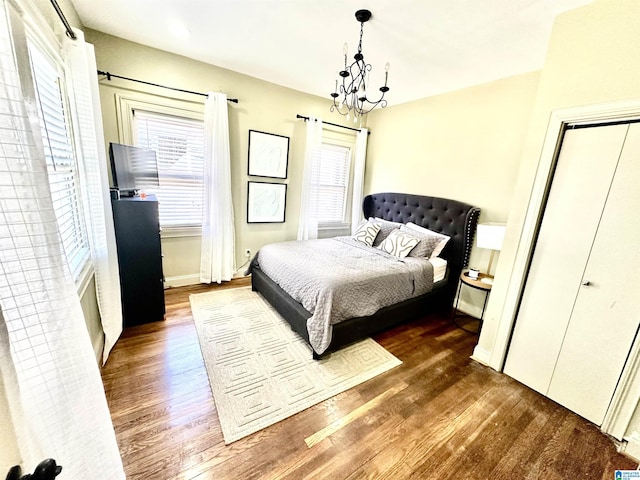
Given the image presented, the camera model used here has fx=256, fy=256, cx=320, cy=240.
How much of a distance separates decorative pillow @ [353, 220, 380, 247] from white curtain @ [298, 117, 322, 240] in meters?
0.77

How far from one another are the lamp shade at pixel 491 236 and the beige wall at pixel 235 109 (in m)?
2.47

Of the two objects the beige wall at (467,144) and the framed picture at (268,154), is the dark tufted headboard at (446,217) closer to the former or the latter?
the beige wall at (467,144)

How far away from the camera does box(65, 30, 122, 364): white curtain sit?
70.9 inches

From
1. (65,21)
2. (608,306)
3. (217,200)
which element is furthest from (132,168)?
(608,306)

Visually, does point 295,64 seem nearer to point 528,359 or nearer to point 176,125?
point 176,125

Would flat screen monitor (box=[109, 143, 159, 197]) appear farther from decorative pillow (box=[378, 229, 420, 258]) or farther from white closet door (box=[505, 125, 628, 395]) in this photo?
white closet door (box=[505, 125, 628, 395])

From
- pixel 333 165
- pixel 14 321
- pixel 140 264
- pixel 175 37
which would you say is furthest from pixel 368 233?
pixel 14 321

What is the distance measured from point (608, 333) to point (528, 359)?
55 centimetres

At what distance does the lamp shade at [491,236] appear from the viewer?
7.97 ft

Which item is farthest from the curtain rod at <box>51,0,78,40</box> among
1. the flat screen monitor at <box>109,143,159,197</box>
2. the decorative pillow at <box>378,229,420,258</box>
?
the decorative pillow at <box>378,229,420,258</box>

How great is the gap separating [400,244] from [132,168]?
2982mm

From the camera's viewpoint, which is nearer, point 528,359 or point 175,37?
point 528,359

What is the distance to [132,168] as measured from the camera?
2.53 meters

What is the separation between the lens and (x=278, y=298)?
264 centimetres
